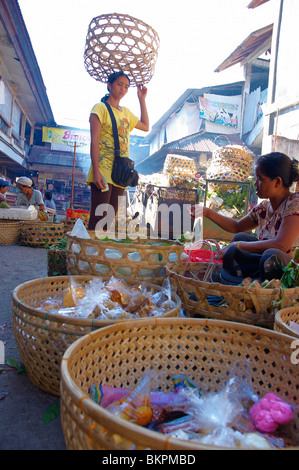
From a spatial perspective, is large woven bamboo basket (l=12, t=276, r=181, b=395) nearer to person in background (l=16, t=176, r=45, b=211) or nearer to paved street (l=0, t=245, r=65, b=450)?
paved street (l=0, t=245, r=65, b=450)

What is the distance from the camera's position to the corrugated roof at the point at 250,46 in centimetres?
1051

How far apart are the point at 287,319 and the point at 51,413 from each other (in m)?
1.02

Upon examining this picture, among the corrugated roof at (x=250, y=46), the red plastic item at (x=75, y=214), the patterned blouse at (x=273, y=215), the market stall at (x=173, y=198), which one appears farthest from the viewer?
the corrugated roof at (x=250, y=46)

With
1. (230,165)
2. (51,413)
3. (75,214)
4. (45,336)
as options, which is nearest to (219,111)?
(230,165)

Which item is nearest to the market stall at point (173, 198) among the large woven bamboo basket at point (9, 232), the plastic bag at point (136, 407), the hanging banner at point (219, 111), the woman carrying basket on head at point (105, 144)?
the large woven bamboo basket at point (9, 232)

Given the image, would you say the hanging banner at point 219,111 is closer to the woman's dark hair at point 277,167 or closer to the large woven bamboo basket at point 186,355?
Answer: the woman's dark hair at point 277,167

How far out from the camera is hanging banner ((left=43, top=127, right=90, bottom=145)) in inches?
671

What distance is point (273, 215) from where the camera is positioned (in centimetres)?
221

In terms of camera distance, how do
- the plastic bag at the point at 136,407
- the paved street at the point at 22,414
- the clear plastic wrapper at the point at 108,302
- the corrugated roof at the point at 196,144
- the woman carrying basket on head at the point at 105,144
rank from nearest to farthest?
the plastic bag at the point at 136,407, the paved street at the point at 22,414, the clear plastic wrapper at the point at 108,302, the woman carrying basket on head at the point at 105,144, the corrugated roof at the point at 196,144

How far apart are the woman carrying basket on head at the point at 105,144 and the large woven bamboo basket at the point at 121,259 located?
92 cm

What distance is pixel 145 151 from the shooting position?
2525 centimetres

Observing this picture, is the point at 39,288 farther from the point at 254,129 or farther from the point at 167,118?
the point at 167,118
